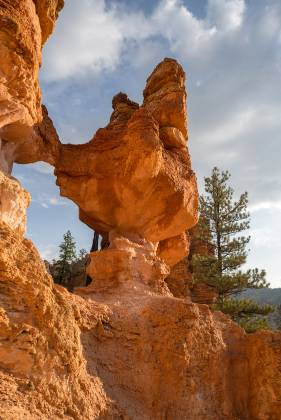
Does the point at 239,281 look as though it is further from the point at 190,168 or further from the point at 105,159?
the point at 105,159

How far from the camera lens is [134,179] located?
33.0 feet

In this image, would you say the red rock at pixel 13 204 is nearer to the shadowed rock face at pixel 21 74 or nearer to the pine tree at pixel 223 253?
the shadowed rock face at pixel 21 74

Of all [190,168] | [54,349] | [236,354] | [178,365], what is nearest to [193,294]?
[190,168]

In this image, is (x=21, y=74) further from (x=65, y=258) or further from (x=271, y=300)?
(x=271, y=300)

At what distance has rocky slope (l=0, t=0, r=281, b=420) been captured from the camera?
4625mm

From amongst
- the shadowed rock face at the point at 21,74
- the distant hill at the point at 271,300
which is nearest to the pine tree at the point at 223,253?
the distant hill at the point at 271,300

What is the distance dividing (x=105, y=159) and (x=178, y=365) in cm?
601

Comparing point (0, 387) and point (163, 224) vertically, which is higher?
point (163, 224)

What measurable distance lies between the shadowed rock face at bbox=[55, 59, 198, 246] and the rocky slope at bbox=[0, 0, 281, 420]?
0.03 meters

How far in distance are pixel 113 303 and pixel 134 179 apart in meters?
3.65

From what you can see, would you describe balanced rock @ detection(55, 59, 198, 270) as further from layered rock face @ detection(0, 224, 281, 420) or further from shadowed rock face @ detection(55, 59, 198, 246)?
layered rock face @ detection(0, 224, 281, 420)

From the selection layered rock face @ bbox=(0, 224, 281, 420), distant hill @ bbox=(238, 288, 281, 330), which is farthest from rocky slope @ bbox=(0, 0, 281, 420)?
distant hill @ bbox=(238, 288, 281, 330)

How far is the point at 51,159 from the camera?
32.7 feet

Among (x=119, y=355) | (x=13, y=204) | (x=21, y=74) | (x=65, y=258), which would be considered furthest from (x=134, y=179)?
(x=65, y=258)
